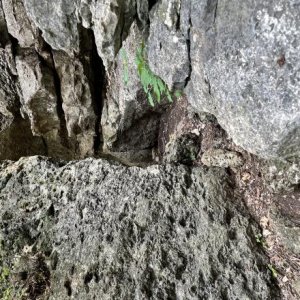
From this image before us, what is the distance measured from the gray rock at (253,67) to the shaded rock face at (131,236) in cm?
104

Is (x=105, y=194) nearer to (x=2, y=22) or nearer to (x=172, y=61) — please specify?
(x=172, y=61)

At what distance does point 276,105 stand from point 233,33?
0.65 m

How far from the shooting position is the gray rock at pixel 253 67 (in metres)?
2.33

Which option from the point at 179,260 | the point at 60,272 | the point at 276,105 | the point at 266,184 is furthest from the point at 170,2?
the point at 60,272

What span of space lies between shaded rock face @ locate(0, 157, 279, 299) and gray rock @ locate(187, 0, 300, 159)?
104cm

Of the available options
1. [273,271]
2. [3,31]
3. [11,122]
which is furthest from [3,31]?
[273,271]

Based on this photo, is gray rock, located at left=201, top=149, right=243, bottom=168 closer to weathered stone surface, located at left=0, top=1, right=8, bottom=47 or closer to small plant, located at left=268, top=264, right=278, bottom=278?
small plant, located at left=268, top=264, right=278, bottom=278

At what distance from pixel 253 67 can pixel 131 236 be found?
2.20 metres

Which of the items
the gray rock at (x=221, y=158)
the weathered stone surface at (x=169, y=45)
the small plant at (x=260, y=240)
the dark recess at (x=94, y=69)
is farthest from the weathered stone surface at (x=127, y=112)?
the small plant at (x=260, y=240)

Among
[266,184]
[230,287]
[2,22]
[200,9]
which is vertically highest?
[2,22]

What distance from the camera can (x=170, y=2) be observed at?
11.0ft

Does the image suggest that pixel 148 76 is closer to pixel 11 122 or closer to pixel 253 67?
pixel 253 67

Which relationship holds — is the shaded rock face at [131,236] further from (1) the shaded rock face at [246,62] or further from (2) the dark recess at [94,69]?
(2) the dark recess at [94,69]

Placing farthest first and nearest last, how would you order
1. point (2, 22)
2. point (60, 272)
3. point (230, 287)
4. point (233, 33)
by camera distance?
point (2, 22), point (60, 272), point (230, 287), point (233, 33)
